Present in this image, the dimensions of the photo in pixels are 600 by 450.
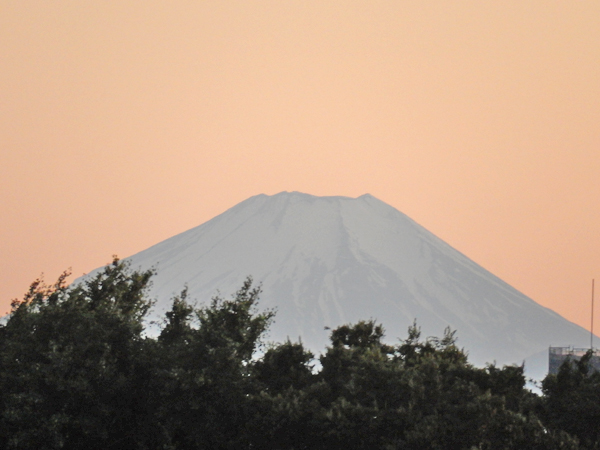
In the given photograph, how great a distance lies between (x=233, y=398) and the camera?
5872cm

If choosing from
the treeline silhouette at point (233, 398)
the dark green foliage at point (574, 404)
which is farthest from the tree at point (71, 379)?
the dark green foliage at point (574, 404)

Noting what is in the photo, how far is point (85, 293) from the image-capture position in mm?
70812

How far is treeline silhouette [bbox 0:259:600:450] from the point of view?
5447 cm

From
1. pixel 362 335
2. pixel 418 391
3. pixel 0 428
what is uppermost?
pixel 362 335

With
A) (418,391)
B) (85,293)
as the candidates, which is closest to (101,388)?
(85,293)

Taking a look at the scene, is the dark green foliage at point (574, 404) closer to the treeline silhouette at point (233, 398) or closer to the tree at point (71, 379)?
the treeline silhouette at point (233, 398)

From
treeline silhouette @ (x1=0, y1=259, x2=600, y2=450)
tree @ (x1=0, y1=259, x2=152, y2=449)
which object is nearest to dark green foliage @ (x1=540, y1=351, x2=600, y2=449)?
treeline silhouette @ (x1=0, y1=259, x2=600, y2=450)

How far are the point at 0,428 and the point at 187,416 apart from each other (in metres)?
11.7

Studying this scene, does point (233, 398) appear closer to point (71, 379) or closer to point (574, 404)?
point (71, 379)

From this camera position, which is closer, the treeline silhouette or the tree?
the treeline silhouette

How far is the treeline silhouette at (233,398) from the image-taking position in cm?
5447

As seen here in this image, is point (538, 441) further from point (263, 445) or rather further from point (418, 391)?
point (263, 445)

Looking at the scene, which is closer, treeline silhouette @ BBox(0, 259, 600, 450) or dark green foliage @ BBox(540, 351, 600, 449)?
treeline silhouette @ BBox(0, 259, 600, 450)

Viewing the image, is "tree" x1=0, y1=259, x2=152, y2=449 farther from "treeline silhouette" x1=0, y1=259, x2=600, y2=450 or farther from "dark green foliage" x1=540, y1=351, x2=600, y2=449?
"dark green foliage" x1=540, y1=351, x2=600, y2=449
